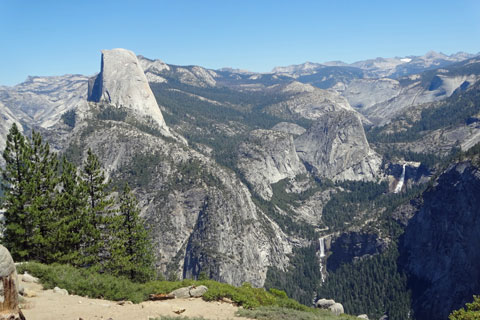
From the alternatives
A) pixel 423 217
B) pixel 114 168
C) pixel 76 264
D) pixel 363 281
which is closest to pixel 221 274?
pixel 363 281

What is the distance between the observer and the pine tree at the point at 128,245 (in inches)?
1599

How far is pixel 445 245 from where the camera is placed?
115 meters

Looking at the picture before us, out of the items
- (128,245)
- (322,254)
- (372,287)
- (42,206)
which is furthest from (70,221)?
(322,254)

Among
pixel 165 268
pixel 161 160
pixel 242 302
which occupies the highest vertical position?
pixel 161 160

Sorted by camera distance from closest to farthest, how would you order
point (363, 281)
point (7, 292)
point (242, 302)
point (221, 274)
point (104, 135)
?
point (7, 292) < point (242, 302) < point (221, 274) < point (363, 281) < point (104, 135)

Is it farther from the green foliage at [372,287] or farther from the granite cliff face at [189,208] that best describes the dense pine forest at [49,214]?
the green foliage at [372,287]

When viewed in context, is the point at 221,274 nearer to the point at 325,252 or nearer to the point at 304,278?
the point at 304,278

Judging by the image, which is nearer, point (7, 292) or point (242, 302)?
point (7, 292)

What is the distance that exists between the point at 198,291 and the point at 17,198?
2067cm

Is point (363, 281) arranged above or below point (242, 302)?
below

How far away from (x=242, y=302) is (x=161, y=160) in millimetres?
125683

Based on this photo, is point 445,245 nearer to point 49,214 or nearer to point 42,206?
point 49,214

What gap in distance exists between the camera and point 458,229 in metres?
111

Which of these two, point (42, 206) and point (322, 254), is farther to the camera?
point (322, 254)
